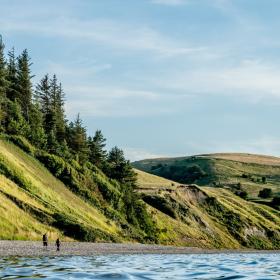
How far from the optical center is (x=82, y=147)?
119 meters

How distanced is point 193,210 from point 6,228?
7011 cm

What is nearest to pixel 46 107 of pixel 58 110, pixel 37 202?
pixel 58 110

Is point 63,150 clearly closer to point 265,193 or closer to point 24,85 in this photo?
point 24,85

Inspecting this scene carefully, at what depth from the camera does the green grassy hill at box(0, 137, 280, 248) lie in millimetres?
74850

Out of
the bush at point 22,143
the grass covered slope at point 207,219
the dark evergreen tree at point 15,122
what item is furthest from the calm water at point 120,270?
the grass covered slope at point 207,219

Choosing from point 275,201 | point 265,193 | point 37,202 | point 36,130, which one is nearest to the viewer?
point 37,202

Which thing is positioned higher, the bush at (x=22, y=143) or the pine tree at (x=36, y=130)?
the pine tree at (x=36, y=130)

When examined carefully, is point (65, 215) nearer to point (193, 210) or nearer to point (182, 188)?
point (193, 210)

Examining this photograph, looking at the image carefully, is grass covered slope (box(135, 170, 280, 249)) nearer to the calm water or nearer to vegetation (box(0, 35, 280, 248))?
vegetation (box(0, 35, 280, 248))

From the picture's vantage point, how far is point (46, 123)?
401 ft

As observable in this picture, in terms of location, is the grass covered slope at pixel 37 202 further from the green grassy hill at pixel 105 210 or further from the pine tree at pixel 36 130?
the pine tree at pixel 36 130

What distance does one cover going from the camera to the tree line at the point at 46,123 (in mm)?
104250

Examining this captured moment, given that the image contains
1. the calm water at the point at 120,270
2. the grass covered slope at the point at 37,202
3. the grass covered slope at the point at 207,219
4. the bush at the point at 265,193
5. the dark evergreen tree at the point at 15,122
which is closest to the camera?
the calm water at the point at 120,270

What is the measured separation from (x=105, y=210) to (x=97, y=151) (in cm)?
2785
